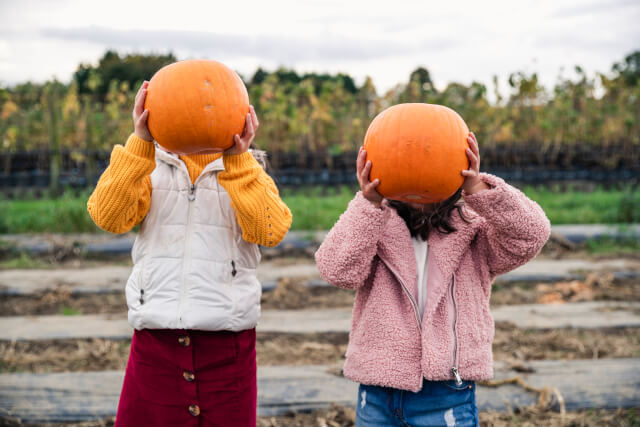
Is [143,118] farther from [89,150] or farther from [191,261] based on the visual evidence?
[89,150]

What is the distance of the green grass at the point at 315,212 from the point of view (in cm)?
754

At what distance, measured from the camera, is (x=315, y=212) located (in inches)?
305

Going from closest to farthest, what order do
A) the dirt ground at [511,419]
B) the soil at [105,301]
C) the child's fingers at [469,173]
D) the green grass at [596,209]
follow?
the child's fingers at [469,173]
the dirt ground at [511,419]
the soil at [105,301]
the green grass at [596,209]

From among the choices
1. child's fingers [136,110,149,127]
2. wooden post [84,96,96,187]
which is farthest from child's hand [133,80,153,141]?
wooden post [84,96,96,187]

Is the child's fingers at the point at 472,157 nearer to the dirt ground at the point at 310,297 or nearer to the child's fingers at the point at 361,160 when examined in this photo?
the child's fingers at the point at 361,160

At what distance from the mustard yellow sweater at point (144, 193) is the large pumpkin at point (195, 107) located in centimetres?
8

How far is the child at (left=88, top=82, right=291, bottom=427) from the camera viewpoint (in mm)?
1888

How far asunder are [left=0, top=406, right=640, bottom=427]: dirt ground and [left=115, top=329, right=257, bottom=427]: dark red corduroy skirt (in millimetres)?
1071

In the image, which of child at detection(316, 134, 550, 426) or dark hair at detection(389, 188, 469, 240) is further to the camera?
dark hair at detection(389, 188, 469, 240)

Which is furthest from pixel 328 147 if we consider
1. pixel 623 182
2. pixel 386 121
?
pixel 386 121

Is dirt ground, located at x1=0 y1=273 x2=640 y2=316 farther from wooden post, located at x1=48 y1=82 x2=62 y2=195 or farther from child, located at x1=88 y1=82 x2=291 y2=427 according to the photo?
wooden post, located at x1=48 y1=82 x2=62 y2=195

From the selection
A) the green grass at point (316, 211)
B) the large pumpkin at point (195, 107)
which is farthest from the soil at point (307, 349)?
the green grass at point (316, 211)

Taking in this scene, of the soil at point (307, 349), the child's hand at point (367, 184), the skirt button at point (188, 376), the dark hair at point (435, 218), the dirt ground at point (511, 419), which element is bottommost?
the soil at point (307, 349)

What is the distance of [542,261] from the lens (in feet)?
21.7
